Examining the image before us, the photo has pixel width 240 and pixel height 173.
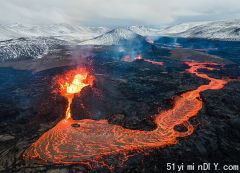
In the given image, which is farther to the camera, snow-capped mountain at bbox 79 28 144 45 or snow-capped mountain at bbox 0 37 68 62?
snow-capped mountain at bbox 79 28 144 45

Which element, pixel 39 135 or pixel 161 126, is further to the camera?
pixel 161 126

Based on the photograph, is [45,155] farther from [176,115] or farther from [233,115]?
[233,115]

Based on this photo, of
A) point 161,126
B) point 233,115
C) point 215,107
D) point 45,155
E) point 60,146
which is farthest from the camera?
point 215,107

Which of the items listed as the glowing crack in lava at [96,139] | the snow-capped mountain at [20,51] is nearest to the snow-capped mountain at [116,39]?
the snow-capped mountain at [20,51]

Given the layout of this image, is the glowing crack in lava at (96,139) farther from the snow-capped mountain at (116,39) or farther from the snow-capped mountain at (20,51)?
the snow-capped mountain at (116,39)

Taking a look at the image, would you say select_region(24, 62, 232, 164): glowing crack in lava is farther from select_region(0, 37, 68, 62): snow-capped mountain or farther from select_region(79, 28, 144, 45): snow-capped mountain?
select_region(79, 28, 144, 45): snow-capped mountain

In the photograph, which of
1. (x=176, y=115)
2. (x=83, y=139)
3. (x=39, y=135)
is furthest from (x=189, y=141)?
(x=39, y=135)

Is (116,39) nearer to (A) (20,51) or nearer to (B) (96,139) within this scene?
(A) (20,51)

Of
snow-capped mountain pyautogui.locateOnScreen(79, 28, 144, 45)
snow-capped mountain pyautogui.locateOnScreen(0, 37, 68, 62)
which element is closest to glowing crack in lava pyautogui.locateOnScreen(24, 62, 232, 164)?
snow-capped mountain pyautogui.locateOnScreen(0, 37, 68, 62)

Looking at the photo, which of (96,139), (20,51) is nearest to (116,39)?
(20,51)
